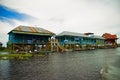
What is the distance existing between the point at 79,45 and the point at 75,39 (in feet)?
15.5

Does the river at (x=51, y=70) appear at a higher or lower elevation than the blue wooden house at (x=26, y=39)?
lower

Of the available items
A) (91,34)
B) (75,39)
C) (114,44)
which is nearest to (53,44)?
(75,39)

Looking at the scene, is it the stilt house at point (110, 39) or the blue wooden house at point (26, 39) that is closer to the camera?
the blue wooden house at point (26, 39)

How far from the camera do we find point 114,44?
86812 millimetres

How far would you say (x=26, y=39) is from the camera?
3728 cm

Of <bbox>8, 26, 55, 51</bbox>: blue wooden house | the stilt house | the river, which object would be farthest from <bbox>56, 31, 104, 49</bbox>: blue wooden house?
the river

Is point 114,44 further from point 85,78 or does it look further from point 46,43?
point 85,78

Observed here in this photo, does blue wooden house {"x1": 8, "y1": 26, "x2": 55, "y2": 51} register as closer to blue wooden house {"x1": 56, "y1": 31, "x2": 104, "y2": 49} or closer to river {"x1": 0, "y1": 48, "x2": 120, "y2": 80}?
blue wooden house {"x1": 56, "y1": 31, "x2": 104, "y2": 49}

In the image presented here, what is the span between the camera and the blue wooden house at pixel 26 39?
3503 centimetres

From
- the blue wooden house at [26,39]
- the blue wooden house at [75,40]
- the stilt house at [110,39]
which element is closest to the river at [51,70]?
the blue wooden house at [26,39]

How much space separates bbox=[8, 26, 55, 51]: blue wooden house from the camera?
115 ft

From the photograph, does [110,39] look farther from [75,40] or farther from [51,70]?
[51,70]

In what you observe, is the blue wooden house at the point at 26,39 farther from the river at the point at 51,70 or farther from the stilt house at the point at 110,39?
the stilt house at the point at 110,39

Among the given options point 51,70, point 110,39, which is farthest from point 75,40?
point 51,70
